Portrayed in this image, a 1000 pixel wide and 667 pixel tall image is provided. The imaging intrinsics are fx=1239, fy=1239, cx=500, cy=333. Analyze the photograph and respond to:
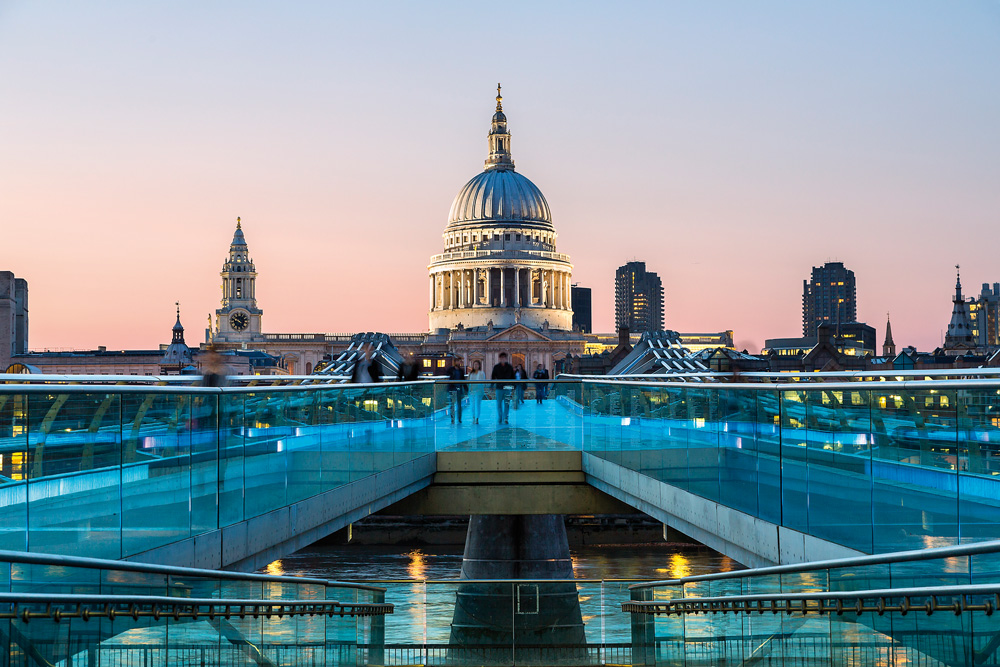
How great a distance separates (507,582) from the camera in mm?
13305

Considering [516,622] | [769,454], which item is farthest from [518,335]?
[769,454]

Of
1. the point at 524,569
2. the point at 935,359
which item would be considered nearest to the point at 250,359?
the point at 935,359

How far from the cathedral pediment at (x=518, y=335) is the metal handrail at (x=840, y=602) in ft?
576

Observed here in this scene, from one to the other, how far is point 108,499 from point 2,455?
4.22 feet

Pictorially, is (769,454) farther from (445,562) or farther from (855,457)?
(445,562)

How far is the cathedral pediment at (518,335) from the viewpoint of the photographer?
613 ft

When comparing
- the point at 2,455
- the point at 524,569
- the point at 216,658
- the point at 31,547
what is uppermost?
the point at 2,455

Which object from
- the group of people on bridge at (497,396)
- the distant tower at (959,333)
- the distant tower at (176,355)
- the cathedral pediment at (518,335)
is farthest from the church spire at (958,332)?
the group of people on bridge at (497,396)

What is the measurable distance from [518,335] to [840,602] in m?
181

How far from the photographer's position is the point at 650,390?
56.5 feet

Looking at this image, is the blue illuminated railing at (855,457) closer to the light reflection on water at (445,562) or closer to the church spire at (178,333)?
the light reflection on water at (445,562)

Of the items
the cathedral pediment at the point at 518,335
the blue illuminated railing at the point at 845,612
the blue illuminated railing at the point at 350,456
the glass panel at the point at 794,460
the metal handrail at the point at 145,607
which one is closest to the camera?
the blue illuminated railing at the point at 845,612

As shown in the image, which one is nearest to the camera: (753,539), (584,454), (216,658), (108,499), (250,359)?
(216,658)

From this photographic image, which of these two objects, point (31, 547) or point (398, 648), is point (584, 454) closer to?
point (398, 648)
